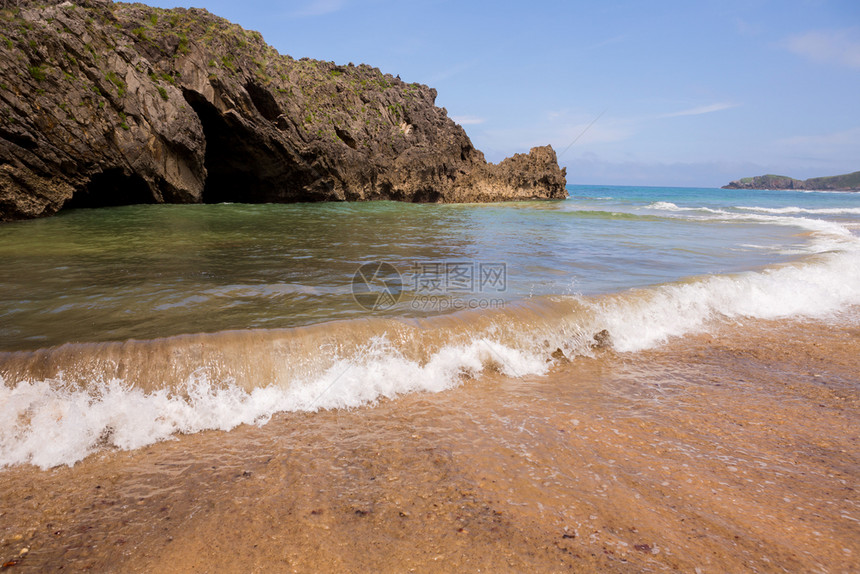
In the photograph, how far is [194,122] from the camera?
73.8ft

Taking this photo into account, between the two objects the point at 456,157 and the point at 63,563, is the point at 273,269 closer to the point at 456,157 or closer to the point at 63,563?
the point at 63,563

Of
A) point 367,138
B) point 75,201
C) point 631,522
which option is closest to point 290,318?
point 631,522

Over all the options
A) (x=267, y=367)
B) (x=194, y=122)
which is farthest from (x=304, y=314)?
(x=194, y=122)

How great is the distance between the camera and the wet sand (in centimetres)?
241

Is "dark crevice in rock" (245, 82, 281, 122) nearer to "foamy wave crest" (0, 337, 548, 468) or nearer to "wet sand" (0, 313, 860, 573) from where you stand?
"foamy wave crest" (0, 337, 548, 468)

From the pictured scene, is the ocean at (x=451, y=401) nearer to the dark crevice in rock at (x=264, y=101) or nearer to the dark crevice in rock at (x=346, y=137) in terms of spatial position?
the dark crevice in rock at (x=264, y=101)

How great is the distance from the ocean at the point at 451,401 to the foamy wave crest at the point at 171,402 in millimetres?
19

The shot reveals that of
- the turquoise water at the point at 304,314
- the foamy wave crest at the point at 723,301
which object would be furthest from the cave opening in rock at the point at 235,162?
the foamy wave crest at the point at 723,301

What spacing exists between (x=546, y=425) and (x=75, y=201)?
933 inches

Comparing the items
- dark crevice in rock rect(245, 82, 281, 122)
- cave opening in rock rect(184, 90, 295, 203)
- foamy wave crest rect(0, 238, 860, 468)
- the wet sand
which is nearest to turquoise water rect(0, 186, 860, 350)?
foamy wave crest rect(0, 238, 860, 468)

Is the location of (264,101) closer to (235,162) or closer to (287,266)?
(235,162)

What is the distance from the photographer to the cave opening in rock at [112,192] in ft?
63.3

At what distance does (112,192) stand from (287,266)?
17272 millimetres

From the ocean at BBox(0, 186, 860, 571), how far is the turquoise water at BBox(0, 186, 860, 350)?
8 cm
